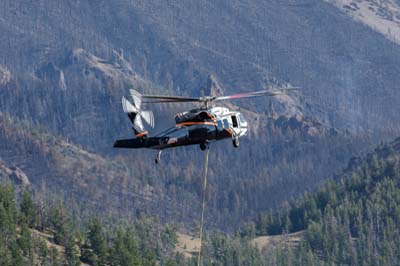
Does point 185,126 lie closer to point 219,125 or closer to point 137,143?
point 219,125

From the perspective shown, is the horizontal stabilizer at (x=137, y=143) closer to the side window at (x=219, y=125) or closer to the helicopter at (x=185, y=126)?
the helicopter at (x=185, y=126)

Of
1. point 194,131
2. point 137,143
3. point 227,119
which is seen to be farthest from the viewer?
point 227,119

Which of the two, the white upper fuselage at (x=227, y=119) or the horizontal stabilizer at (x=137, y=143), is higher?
the white upper fuselage at (x=227, y=119)

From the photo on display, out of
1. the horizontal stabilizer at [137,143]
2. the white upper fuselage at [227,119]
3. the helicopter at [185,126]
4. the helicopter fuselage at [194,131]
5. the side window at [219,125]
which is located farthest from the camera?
the side window at [219,125]

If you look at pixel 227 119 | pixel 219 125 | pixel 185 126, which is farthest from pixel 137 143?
pixel 227 119

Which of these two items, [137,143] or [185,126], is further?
[185,126]

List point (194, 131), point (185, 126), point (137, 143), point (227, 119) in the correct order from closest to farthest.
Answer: point (137, 143)
point (185, 126)
point (194, 131)
point (227, 119)

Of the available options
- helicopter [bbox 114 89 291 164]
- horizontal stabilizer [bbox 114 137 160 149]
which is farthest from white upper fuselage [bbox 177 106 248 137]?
horizontal stabilizer [bbox 114 137 160 149]

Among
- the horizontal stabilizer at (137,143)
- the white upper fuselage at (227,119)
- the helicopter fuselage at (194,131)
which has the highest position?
the white upper fuselage at (227,119)

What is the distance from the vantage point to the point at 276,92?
134 metres

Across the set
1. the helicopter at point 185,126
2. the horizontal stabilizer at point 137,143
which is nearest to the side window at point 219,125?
the helicopter at point 185,126

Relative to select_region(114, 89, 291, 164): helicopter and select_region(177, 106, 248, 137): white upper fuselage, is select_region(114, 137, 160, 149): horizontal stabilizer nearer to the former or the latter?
select_region(114, 89, 291, 164): helicopter

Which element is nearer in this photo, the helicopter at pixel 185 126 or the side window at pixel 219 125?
the helicopter at pixel 185 126

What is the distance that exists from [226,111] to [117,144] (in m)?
16.1
